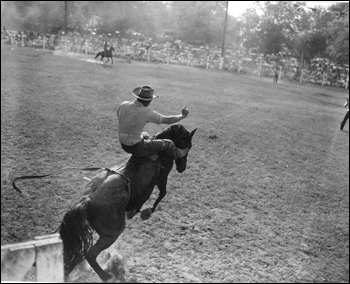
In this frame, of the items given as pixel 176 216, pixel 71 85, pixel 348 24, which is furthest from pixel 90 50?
pixel 176 216

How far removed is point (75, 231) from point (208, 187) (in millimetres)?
3977

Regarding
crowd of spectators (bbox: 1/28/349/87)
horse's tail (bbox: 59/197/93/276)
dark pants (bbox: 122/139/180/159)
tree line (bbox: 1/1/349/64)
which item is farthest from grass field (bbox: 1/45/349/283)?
crowd of spectators (bbox: 1/28/349/87)

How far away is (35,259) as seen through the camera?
2.12m

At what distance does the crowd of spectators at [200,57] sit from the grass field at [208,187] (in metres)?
16.3

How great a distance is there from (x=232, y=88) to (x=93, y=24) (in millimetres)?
17700

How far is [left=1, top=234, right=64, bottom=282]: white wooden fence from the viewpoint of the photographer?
2.06 metres

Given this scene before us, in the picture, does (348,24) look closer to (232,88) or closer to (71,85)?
(232,88)

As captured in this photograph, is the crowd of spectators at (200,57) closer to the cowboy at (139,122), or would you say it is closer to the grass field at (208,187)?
the grass field at (208,187)

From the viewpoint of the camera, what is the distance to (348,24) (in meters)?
29.8

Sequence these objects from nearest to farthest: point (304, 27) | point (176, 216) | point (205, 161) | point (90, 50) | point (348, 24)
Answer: point (176, 216)
point (205, 161)
point (348, 24)
point (90, 50)
point (304, 27)

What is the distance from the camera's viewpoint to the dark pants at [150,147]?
3795 mm

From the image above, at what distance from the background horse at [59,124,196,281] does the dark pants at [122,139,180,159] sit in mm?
123

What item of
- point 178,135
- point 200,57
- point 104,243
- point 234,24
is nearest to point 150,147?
point 178,135

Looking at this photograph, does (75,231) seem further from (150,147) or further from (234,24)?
(234,24)
